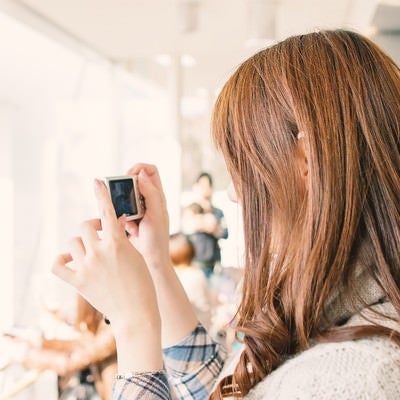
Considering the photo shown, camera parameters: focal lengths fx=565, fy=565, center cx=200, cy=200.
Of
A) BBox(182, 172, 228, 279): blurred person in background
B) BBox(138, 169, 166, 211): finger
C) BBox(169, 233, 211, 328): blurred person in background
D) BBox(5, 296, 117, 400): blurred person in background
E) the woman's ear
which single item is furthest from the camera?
BBox(182, 172, 228, 279): blurred person in background

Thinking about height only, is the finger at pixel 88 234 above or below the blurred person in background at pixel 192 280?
above

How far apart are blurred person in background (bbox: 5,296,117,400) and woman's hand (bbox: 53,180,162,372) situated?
848 mm

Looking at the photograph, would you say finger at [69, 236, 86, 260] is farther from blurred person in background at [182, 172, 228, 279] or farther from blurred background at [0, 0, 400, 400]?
blurred person in background at [182, 172, 228, 279]

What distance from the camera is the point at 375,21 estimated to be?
7.51 feet

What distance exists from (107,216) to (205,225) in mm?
2350

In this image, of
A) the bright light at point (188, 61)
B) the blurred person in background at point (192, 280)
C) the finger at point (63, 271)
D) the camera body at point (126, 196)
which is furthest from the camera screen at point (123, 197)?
the bright light at point (188, 61)

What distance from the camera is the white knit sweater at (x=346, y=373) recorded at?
0.47m

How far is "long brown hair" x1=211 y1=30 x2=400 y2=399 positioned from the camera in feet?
1.83

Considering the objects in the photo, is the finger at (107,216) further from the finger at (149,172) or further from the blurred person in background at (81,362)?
the blurred person in background at (81,362)

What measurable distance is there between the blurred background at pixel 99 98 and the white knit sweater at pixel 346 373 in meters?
0.27

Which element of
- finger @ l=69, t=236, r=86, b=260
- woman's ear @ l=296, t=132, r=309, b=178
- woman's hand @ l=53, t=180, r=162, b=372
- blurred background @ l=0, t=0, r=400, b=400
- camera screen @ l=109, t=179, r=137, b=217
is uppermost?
blurred background @ l=0, t=0, r=400, b=400

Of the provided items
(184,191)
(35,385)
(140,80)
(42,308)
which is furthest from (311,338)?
(140,80)

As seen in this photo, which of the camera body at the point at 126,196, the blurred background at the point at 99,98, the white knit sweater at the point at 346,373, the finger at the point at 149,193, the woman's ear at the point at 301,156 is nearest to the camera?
the white knit sweater at the point at 346,373

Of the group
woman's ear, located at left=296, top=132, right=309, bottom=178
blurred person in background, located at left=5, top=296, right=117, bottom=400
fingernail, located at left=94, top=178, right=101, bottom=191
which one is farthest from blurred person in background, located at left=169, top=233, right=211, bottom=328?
woman's ear, located at left=296, top=132, right=309, bottom=178
